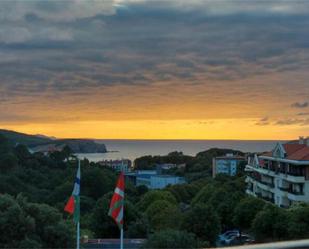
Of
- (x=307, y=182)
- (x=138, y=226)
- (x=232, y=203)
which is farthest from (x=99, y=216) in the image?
(x=307, y=182)

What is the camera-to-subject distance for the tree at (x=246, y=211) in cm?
2656

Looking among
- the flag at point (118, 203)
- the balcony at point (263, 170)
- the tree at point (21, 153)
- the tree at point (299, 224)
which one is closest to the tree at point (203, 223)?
the tree at point (299, 224)

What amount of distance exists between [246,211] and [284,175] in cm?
541

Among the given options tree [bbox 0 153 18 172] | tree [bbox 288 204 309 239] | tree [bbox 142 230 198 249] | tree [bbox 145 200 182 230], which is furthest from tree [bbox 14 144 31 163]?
tree [bbox 142 230 198 249]

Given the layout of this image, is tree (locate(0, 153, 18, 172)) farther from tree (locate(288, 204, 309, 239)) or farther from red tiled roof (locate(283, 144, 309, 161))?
tree (locate(288, 204, 309, 239))

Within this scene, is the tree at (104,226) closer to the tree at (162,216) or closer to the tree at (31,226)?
the tree at (162,216)

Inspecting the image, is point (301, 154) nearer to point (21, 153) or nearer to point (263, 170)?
point (263, 170)

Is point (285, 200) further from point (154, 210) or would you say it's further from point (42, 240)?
point (42, 240)

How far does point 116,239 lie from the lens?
2292 centimetres

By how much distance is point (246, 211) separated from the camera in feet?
87.7

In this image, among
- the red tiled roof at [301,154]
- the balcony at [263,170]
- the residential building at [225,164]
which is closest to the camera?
the red tiled roof at [301,154]

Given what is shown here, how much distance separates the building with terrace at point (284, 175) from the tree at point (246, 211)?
293cm

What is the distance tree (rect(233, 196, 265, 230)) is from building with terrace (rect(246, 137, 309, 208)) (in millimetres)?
2925

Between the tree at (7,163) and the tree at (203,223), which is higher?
the tree at (7,163)
